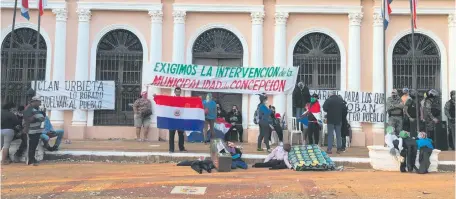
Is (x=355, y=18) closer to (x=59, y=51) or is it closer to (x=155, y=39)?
(x=155, y=39)

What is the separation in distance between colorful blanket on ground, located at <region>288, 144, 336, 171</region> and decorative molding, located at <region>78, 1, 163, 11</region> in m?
8.26

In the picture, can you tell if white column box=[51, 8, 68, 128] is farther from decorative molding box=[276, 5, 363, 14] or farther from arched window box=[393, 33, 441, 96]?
arched window box=[393, 33, 441, 96]

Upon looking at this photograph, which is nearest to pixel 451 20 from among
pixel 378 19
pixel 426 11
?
pixel 426 11

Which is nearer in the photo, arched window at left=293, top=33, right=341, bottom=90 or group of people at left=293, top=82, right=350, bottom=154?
group of people at left=293, top=82, right=350, bottom=154

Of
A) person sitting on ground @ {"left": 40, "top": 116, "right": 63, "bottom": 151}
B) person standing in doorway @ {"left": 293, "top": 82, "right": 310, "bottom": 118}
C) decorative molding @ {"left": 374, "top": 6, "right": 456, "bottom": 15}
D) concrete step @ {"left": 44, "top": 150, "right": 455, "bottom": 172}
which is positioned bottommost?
concrete step @ {"left": 44, "top": 150, "right": 455, "bottom": 172}

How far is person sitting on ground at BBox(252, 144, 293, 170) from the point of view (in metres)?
10.2

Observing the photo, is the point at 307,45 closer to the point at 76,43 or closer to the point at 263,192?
the point at 76,43

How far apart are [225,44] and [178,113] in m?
5.28

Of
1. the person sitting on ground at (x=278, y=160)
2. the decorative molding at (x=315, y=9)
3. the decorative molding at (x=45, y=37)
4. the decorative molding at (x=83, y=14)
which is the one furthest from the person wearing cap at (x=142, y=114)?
the person sitting on ground at (x=278, y=160)

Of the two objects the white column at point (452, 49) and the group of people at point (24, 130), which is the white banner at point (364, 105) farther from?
the group of people at point (24, 130)

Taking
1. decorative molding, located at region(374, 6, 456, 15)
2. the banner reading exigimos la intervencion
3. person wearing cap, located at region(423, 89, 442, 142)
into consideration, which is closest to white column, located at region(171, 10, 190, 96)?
the banner reading exigimos la intervencion

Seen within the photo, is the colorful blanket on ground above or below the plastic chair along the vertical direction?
below

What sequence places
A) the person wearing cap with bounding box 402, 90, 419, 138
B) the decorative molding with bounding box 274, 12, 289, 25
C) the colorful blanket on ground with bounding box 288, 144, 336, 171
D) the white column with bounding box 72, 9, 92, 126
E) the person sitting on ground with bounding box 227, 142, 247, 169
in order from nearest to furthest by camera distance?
the colorful blanket on ground with bounding box 288, 144, 336, 171 < the person sitting on ground with bounding box 227, 142, 247, 169 < the person wearing cap with bounding box 402, 90, 419, 138 < the white column with bounding box 72, 9, 92, 126 < the decorative molding with bounding box 274, 12, 289, 25

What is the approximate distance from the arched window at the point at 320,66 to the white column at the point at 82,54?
7413mm
